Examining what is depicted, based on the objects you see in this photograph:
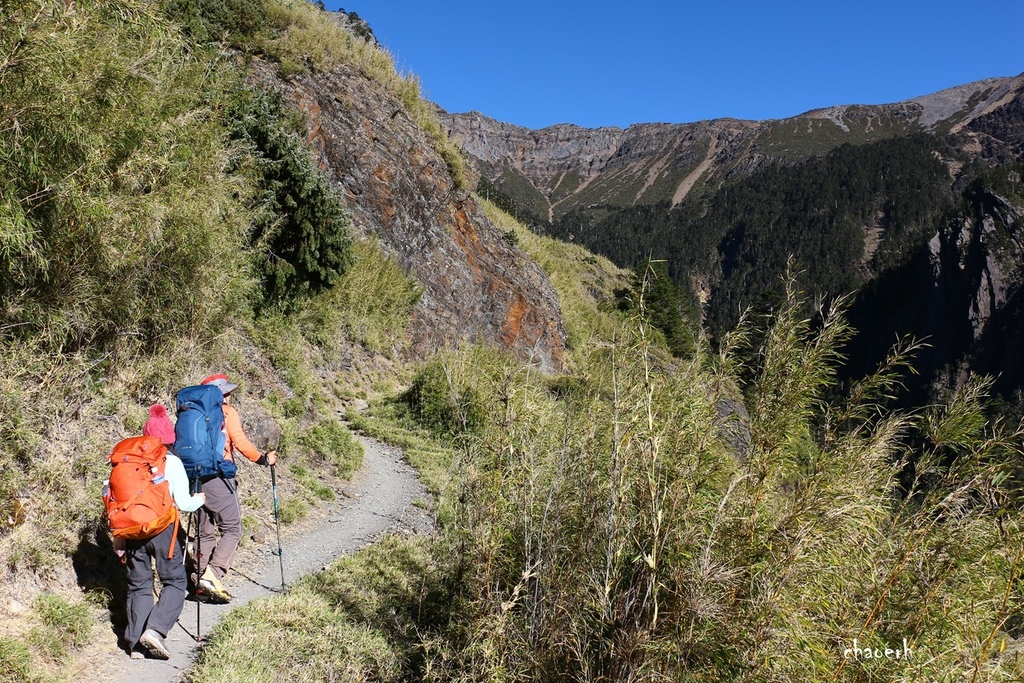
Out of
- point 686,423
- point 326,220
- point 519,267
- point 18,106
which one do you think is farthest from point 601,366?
point 519,267

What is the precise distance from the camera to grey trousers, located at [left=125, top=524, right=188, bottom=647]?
Result: 12.6ft

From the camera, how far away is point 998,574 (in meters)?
2.78

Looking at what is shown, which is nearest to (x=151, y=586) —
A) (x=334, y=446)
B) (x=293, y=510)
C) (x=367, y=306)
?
(x=293, y=510)

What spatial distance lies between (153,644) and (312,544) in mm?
2393

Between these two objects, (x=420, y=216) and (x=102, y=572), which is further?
(x=420, y=216)

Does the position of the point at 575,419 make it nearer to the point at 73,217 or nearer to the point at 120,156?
the point at 73,217

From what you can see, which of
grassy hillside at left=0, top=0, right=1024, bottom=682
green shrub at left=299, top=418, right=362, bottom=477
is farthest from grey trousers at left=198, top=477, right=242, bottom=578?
green shrub at left=299, top=418, right=362, bottom=477

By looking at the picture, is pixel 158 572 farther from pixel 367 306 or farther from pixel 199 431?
pixel 367 306

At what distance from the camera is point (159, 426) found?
168 inches

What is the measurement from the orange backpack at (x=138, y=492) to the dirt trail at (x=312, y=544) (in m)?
0.85

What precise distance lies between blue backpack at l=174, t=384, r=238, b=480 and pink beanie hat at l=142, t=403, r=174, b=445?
0.31ft

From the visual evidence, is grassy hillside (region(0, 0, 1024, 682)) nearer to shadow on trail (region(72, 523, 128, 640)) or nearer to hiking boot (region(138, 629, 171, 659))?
shadow on trail (region(72, 523, 128, 640))

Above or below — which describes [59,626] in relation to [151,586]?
below

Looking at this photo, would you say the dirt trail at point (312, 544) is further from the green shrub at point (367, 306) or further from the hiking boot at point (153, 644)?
the green shrub at point (367, 306)
